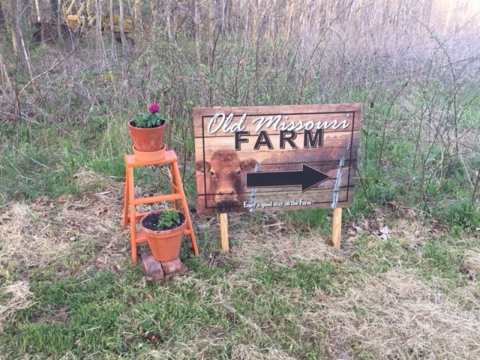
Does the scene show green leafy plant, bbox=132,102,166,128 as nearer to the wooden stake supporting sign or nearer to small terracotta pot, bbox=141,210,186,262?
the wooden stake supporting sign

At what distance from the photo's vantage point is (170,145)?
3.70 metres

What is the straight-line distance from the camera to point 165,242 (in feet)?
8.27

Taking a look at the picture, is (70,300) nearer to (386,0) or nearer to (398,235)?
(398,235)

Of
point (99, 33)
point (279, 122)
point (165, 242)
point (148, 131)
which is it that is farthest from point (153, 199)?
point (99, 33)

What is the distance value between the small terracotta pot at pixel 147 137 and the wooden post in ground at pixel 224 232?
0.57 m

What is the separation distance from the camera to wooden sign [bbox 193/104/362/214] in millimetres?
2557

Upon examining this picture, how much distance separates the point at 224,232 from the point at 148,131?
78cm

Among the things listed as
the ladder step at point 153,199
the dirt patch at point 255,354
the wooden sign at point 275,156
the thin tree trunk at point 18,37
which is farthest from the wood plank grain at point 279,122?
the thin tree trunk at point 18,37

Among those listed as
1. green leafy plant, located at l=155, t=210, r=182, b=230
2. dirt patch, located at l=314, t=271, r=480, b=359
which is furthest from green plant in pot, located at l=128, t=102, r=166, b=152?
dirt patch, located at l=314, t=271, r=480, b=359

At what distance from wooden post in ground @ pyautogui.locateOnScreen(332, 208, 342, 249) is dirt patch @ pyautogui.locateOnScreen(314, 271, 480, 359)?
374 millimetres

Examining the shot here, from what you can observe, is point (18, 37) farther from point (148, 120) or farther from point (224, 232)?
point (224, 232)

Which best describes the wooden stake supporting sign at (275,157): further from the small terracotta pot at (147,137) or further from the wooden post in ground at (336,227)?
the small terracotta pot at (147,137)

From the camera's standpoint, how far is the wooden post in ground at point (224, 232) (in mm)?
2742

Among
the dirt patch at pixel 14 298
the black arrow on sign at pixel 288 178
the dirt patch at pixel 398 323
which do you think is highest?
the black arrow on sign at pixel 288 178
